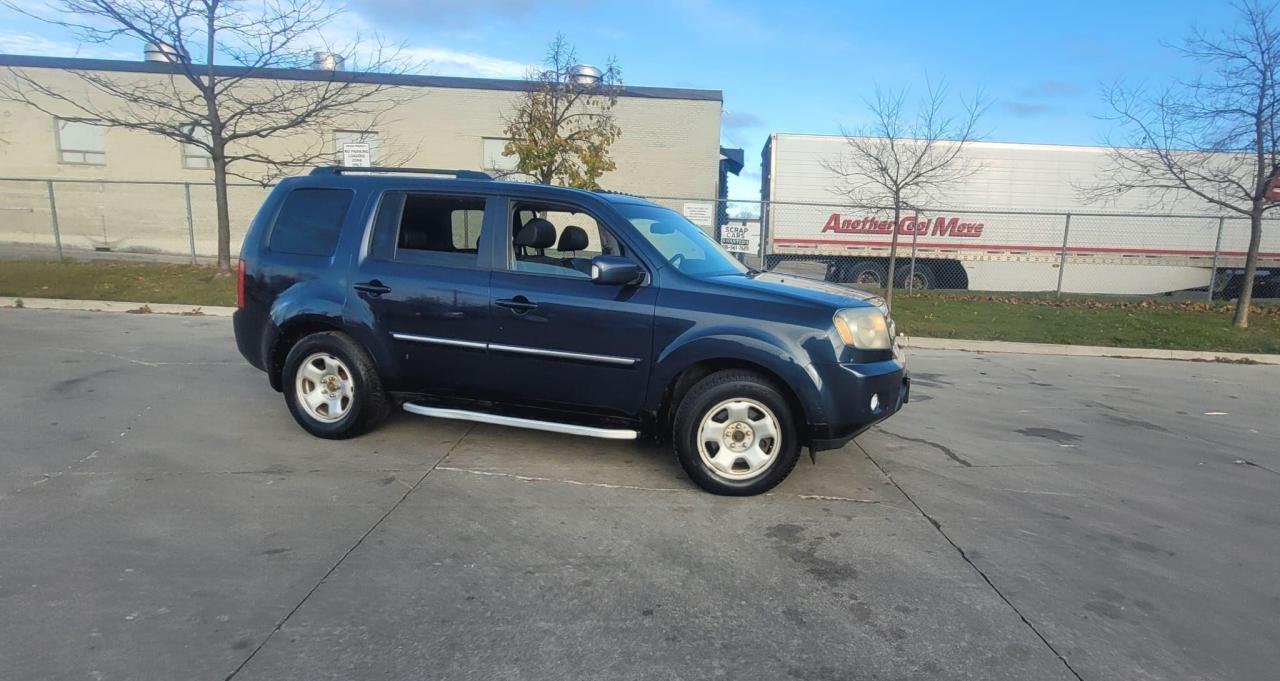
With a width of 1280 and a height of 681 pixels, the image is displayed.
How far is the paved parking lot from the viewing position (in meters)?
2.72

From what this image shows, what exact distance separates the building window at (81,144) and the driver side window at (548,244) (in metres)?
24.9

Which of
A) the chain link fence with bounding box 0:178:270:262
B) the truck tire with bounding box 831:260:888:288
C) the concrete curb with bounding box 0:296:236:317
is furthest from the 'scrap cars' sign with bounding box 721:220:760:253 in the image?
the chain link fence with bounding box 0:178:270:262

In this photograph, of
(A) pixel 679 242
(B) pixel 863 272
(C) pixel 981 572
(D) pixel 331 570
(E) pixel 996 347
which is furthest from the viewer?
(B) pixel 863 272

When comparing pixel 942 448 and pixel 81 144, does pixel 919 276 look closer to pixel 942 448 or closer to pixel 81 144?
pixel 942 448

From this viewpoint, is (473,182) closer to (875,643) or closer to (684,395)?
(684,395)

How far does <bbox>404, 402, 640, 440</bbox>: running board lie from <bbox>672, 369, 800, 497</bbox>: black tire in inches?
14.5

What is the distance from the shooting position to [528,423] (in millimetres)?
4629

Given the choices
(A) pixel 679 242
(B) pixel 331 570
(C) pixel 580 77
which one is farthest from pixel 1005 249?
(B) pixel 331 570

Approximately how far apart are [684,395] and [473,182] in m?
2.05

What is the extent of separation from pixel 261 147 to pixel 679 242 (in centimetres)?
2256

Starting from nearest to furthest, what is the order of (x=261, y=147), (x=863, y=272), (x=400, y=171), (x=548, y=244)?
1. (x=548, y=244)
2. (x=400, y=171)
3. (x=863, y=272)
4. (x=261, y=147)

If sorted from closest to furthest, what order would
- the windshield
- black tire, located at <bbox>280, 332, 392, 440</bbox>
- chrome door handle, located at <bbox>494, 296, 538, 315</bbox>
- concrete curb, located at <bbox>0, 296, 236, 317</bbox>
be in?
chrome door handle, located at <bbox>494, 296, 538, 315</bbox> < the windshield < black tire, located at <bbox>280, 332, 392, 440</bbox> < concrete curb, located at <bbox>0, 296, 236, 317</bbox>

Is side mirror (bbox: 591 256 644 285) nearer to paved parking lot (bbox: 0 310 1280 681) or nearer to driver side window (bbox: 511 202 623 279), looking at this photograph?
driver side window (bbox: 511 202 623 279)

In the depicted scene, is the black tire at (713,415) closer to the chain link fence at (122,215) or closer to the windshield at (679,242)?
the windshield at (679,242)
